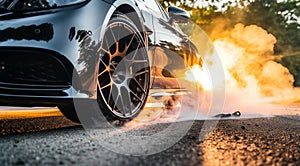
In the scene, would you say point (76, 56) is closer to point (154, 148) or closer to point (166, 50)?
point (154, 148)

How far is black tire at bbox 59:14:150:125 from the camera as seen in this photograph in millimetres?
3729

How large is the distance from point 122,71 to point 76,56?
33.5 inches

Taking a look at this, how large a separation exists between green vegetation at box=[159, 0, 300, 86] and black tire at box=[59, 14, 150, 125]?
15907mm

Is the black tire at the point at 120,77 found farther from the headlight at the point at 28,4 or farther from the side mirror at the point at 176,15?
the side mirror at the point at 176,15

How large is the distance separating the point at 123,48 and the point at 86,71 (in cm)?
77

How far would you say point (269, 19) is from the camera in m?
21.9

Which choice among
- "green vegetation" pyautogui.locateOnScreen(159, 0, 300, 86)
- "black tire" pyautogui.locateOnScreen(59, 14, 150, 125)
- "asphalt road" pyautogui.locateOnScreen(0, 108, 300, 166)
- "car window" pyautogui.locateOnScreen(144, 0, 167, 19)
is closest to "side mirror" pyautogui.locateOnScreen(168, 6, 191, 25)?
"car window" pyautogui.locateOnScreen(144, 0, 167, 19)

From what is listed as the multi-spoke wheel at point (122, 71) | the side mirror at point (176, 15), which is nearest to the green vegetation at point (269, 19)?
the side mirror at point (176, 15)

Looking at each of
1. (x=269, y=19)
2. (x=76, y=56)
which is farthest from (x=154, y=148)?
(x=269, y=19)

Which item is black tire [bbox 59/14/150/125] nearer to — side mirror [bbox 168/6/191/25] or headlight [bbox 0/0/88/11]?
headlight [bbox 0/0/88/11]

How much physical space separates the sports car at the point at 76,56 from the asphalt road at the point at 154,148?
0.30 meters

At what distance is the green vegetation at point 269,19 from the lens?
20.7 metres

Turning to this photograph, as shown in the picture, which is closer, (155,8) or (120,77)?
(120,77)

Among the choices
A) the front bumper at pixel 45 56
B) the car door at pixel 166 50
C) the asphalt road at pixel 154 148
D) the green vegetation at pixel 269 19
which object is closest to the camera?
the asphalt road at pixel 154 148
